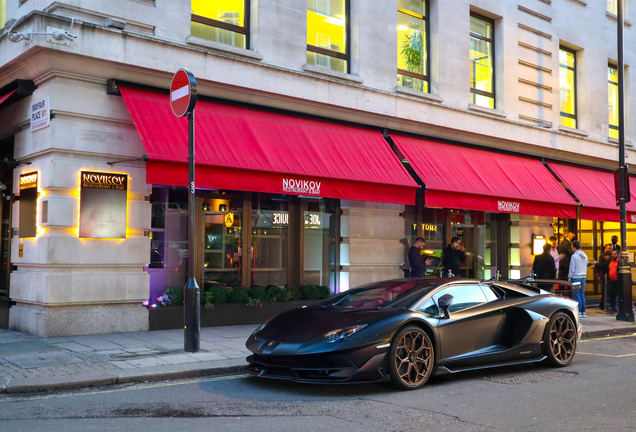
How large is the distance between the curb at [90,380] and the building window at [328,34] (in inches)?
324

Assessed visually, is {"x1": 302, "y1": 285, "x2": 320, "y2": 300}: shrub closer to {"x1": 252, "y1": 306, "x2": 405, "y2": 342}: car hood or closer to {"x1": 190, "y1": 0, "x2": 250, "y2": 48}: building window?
{"x1": 190, "y1": 0, "x2": 250, "y2": 48}: building window

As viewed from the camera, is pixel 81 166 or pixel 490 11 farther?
pixel 490 11

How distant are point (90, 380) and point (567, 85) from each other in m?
17.4

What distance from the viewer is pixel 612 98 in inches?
850

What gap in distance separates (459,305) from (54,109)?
722cm

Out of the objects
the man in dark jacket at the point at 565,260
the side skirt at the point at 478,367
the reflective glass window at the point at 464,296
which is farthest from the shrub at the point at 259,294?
the man in dark jacket at the point at 565,260

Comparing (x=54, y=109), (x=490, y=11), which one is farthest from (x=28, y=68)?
(x=490, y=11)

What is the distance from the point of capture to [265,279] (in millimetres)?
13469

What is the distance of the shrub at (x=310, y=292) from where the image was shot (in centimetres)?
1356

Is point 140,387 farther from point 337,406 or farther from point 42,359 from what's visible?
point 337,406

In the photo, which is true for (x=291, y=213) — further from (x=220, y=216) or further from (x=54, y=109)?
(x=54, y=109)

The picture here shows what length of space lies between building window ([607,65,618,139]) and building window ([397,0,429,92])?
28.3 feet

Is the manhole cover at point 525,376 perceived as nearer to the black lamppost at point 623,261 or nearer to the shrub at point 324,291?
the shrub at point 324,291

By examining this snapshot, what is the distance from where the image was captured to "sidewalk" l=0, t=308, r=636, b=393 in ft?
23.4
